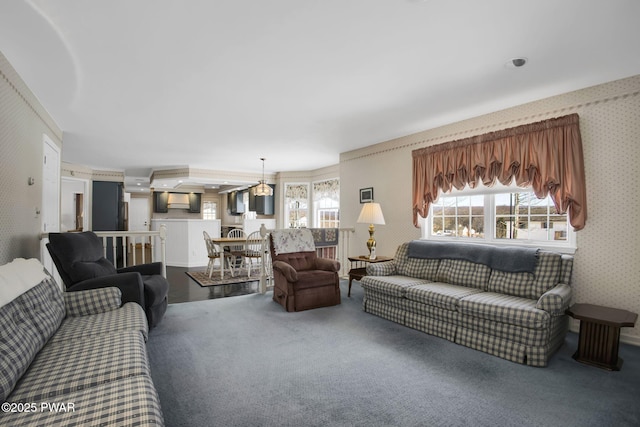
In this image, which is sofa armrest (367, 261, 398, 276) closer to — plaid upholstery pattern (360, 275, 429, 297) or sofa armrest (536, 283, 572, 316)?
plaid upholstery pattern (360, 275, 429, 297)

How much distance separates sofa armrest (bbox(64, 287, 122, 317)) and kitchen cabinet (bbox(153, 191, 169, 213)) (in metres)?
9.70

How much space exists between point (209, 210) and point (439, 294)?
11.0 meters

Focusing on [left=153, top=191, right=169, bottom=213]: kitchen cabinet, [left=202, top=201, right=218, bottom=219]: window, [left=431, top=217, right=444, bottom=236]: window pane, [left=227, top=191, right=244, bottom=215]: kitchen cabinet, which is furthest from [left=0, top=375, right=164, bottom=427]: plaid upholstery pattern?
[left=202, top=201, right=218, bottom=219]: window

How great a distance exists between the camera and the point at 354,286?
5.61 meters

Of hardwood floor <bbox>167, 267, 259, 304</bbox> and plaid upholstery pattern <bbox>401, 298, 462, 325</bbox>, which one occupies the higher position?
plaid upholstery pattern <bbox>401, 298, 462, 325</bbox>

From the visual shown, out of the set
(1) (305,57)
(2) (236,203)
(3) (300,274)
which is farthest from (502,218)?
(2) (236,203)

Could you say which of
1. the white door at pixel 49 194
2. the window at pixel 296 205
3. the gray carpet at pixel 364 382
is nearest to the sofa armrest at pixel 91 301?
the gray carpet at pixel 364 382

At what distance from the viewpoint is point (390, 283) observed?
3.73 metres

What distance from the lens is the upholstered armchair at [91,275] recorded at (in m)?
2.87

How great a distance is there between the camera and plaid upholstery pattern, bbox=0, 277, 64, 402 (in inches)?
55.1

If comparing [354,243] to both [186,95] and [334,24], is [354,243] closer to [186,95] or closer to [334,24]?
[186,95]

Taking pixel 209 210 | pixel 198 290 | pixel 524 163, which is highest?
pixel 524 163

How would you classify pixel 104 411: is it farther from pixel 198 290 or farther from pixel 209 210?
pixel 209 210

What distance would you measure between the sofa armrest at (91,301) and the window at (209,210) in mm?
10238
